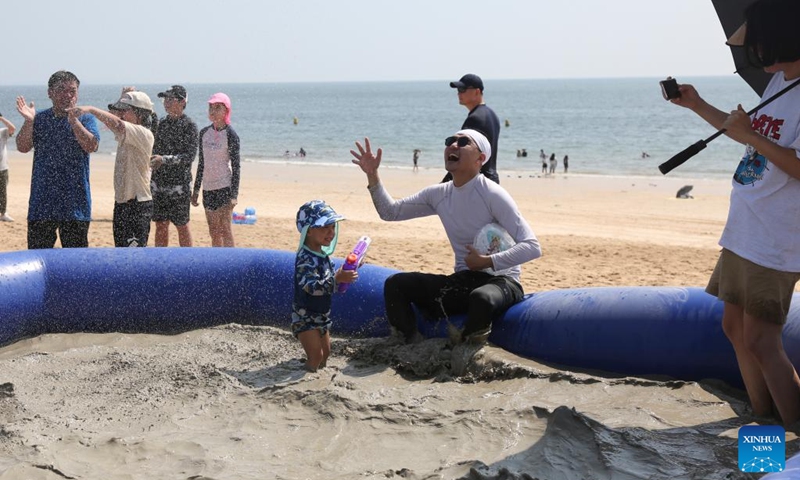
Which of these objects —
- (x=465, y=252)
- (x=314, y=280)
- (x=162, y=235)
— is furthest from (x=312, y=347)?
(x=162, y=235)

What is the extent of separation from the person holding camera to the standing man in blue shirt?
376 centimetres

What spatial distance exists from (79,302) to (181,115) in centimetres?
184

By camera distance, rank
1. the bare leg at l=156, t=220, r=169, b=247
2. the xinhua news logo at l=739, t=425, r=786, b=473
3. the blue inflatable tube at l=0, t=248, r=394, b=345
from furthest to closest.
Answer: the bare leg at l=156, t=220, r=169, b=247, the blue inflatable tube at l=0, t=248, r=394, b=345, the xinhua news logo at l=739, t=425, r=786, b=473

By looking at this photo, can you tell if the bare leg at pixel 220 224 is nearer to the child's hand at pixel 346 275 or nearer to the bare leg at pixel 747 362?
the child's hand at pixel 346 275

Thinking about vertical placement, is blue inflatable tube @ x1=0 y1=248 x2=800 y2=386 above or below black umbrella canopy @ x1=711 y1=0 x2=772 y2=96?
below

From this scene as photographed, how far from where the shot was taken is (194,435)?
145 inches

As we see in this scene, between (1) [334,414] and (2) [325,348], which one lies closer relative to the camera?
(1) [334,414]

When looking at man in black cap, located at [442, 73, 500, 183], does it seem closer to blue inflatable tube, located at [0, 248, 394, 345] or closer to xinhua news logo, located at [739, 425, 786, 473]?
blue inflatable tube, located at [0, 248, 394, 345]

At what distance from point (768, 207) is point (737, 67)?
0.72 m

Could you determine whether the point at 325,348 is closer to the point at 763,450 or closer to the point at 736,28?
the point at 763,450

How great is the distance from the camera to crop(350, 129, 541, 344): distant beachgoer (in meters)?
4.59

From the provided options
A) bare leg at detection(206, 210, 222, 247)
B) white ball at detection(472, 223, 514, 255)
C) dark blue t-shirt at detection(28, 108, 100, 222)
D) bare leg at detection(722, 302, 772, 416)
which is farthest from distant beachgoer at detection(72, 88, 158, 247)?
bare leg at detection(722, 302, 772, 416)

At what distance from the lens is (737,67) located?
12.0 ft

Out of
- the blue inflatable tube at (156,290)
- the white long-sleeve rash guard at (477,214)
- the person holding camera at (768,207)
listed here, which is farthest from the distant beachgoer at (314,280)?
the person holding camera at (768,207)
